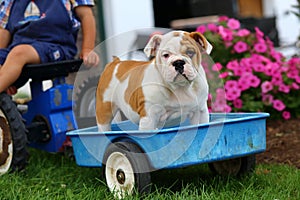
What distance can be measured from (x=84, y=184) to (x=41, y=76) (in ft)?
2.27

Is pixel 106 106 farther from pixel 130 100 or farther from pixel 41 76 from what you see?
pixel 41 76

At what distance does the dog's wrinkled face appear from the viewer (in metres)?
2.23

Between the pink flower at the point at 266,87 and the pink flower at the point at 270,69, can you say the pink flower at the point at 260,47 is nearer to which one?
the pink flower at the point at 270,69

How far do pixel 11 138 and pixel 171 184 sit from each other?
2.51 ft

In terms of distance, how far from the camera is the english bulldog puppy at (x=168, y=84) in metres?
2.26

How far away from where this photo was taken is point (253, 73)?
156 inches

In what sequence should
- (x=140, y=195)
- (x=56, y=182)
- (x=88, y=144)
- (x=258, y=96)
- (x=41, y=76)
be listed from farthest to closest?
(x=258, y=96) < (x=41, y=76) < (x=56, y=182) < (x=88, y=144) < (x=140, y=195)

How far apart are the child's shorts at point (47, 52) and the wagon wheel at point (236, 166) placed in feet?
3.09

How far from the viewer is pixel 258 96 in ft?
12.9

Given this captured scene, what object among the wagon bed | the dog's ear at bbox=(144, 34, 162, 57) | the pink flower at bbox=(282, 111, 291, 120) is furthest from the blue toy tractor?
the pink flower at bbox=(282, 111, 291, 120)

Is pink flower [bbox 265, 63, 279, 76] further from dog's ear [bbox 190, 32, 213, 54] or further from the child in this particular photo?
dog's ear [bbox 190, 32, 213, 54]

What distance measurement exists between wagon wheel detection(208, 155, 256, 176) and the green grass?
3cm

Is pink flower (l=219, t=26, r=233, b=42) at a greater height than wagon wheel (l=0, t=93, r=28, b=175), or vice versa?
pink flower (l=219, t=26, r=233, b=42)

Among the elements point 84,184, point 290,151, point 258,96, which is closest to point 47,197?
point 84,184
